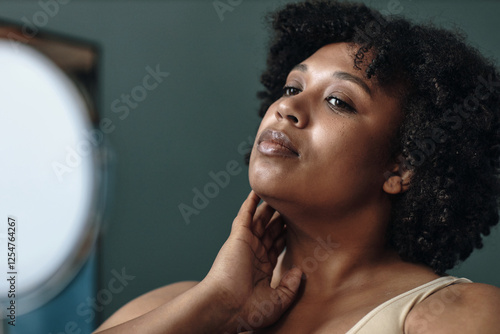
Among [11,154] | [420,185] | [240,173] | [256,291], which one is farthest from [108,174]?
[420,185]

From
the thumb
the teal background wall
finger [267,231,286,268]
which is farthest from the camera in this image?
the teal background wall

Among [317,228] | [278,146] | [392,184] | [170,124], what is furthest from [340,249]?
[170,124]

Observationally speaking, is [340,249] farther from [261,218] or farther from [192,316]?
[192,316]

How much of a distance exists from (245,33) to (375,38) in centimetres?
102

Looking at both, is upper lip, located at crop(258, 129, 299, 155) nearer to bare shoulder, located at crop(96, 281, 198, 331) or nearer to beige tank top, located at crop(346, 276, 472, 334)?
beige tank top, located at crop(346, 276, 472, 334)

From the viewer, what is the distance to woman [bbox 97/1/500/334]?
4.05ft

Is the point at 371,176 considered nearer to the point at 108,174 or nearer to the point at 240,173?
the point at 240,173

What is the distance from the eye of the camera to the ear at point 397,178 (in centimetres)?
134

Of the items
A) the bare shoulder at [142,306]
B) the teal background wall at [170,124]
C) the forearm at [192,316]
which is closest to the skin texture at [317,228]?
the forearm at [192,316]

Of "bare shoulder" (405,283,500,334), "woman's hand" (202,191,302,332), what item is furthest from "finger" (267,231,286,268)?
"bare shoulder" (405,283,500,334)

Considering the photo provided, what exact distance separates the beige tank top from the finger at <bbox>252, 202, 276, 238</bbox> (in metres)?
0.36

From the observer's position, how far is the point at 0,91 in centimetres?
206

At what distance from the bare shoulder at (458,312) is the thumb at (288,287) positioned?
283mm

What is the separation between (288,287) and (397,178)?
362 millimetres
